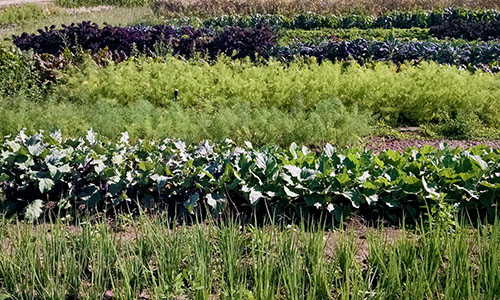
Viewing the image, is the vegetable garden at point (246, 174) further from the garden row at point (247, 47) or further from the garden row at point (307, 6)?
the garden row at point (307, 6)

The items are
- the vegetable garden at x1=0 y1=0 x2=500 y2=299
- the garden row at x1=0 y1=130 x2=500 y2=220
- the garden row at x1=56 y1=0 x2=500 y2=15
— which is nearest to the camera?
the vegetable garden at x1=0 y1=0 x2=500 y2=299

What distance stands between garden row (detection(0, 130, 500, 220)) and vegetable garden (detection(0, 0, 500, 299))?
2 centimetres

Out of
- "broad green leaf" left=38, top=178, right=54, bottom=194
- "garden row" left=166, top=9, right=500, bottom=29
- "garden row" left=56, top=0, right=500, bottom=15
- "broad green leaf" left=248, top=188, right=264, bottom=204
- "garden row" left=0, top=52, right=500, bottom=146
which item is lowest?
"broad green leaf" left=248, top=188, right=264, bottom=204

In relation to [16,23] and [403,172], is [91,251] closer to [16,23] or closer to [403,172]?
[403,172]

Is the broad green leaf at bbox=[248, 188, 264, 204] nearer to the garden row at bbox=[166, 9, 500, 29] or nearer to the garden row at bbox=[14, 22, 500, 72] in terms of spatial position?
the garden row at bbox=[14, 22, 500, 72]

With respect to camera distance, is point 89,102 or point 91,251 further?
point 89,102

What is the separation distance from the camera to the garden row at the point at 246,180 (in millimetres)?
4270

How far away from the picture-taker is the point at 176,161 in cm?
476

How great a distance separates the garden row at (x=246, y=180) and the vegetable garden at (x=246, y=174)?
0.02 meters

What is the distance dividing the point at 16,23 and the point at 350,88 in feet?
54.5

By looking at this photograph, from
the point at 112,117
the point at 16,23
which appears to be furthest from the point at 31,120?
the point at 16,23

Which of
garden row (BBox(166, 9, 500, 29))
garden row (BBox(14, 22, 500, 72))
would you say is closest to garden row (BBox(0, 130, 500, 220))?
garden row (BBox(14, 22, 500, 72))

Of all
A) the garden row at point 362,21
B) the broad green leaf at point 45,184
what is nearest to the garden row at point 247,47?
the broad green leaf at point 45,184

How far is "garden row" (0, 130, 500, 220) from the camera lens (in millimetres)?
4270
